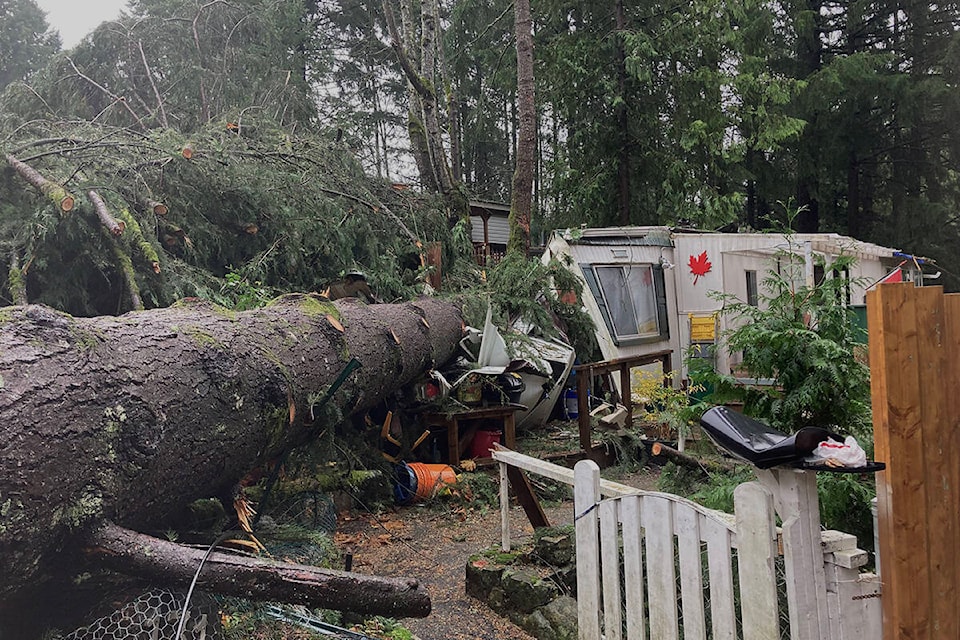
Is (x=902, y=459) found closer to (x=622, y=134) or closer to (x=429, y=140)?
(x=429, y=140)

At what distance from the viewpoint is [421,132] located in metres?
10.2

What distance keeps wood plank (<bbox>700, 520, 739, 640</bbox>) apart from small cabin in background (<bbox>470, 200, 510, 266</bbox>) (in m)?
14.9

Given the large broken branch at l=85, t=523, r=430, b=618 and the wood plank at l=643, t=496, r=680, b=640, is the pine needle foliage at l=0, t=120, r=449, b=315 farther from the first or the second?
the wood plank at l=643, t=496, r=680, b=640

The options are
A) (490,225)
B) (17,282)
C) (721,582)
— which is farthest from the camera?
(490,225)

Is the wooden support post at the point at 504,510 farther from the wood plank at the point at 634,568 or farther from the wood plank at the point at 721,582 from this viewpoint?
the wood plank at the point at 721,582

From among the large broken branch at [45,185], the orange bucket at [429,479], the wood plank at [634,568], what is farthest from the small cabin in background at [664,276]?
the wood plank at [634,568]

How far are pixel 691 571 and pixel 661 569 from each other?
0.43ft

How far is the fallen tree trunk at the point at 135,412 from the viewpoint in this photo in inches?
73.5

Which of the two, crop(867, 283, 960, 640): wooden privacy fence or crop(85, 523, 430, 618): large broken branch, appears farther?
crop(85, 523, 430, 618): large broken branch

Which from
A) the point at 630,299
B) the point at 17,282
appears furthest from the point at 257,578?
Answer: the point at 630,299

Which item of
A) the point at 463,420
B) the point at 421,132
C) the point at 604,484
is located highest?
the point at 421,132

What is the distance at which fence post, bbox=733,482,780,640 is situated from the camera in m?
1.86

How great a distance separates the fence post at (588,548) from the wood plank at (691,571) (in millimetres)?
524

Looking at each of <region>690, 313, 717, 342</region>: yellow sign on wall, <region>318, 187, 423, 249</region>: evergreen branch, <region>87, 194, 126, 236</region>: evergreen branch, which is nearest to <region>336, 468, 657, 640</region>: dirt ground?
<region>87, 194, 126, 236</region>: evergreen branch
